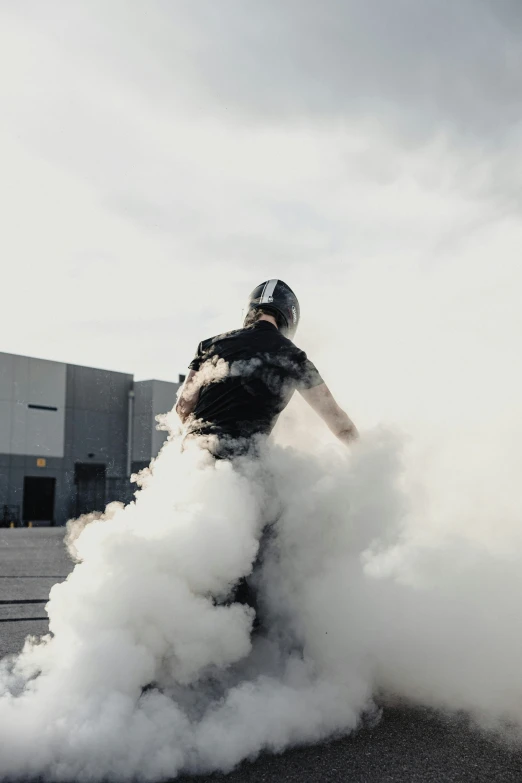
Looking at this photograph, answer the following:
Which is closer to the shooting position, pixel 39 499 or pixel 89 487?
pixel 39 499

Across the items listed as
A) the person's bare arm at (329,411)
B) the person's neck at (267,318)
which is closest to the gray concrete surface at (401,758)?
the person's bare arm at (329,411)

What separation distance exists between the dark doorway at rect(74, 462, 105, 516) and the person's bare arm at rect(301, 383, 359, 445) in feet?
87.4

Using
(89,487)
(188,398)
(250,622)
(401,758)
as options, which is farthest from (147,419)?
(401,758)

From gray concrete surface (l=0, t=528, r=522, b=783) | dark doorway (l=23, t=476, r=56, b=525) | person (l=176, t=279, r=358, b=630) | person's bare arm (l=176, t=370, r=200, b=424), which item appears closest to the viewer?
gray concrete surface (l=0, t=528, r=522, b=783)

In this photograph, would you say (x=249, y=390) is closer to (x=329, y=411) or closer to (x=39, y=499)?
(x=329, y=411)

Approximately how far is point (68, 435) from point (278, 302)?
26.7 m

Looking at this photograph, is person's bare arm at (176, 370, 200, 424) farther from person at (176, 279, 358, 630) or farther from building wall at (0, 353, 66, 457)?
building wall at (0, 353, 66, 457)

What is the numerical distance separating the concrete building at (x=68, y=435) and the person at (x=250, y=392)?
76.9 feet

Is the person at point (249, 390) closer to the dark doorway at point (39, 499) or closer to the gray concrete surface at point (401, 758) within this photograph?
the gray concrete surface at point (401, 758)

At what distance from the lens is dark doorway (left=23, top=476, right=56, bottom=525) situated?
27891 mm

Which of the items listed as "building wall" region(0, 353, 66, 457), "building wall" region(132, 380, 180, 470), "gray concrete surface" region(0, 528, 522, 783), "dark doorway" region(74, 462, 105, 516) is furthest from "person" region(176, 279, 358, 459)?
"building wall" region(132, 380, 180, 470)

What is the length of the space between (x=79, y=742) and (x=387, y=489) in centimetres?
192

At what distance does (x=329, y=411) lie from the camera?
3707mm

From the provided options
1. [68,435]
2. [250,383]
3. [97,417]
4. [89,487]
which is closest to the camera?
[250,383]
